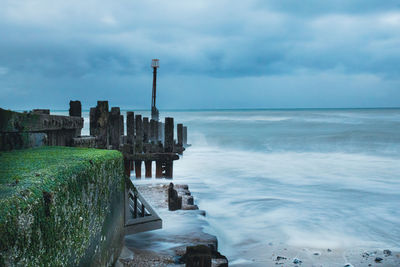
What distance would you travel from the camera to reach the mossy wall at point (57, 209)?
1.60m

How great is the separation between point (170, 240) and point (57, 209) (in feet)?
12.5

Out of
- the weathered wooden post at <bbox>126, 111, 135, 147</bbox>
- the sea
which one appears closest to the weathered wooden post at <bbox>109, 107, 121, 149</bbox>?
the weathered wooden post at <bbox>126, 111, 135, 147</bbox>

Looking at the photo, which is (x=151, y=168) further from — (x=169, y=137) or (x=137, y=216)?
(x=137, y=216)

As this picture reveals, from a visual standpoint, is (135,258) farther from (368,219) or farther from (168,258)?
(368,219)

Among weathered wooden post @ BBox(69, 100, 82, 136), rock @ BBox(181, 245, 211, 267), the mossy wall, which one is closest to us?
the mossy wall

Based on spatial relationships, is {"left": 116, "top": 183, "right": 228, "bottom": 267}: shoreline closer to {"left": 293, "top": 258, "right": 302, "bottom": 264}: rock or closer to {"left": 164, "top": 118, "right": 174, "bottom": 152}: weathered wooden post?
{"left": 293, "top": 258, "right": 302, "bottom": 264}: rock

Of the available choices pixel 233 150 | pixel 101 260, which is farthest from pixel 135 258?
pixel 233 150

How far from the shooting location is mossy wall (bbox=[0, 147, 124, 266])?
5.26ft

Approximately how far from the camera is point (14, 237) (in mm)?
1538

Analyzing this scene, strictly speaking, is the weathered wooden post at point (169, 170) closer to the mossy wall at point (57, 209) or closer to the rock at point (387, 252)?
the rock at point (387, 252)

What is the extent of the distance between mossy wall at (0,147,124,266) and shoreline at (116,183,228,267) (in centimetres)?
82

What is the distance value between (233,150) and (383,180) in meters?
10.3

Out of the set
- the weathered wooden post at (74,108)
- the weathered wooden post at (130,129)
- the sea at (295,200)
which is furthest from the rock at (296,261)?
the weathered wooden post at (130,129)

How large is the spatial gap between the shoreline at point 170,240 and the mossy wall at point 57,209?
82 cm
